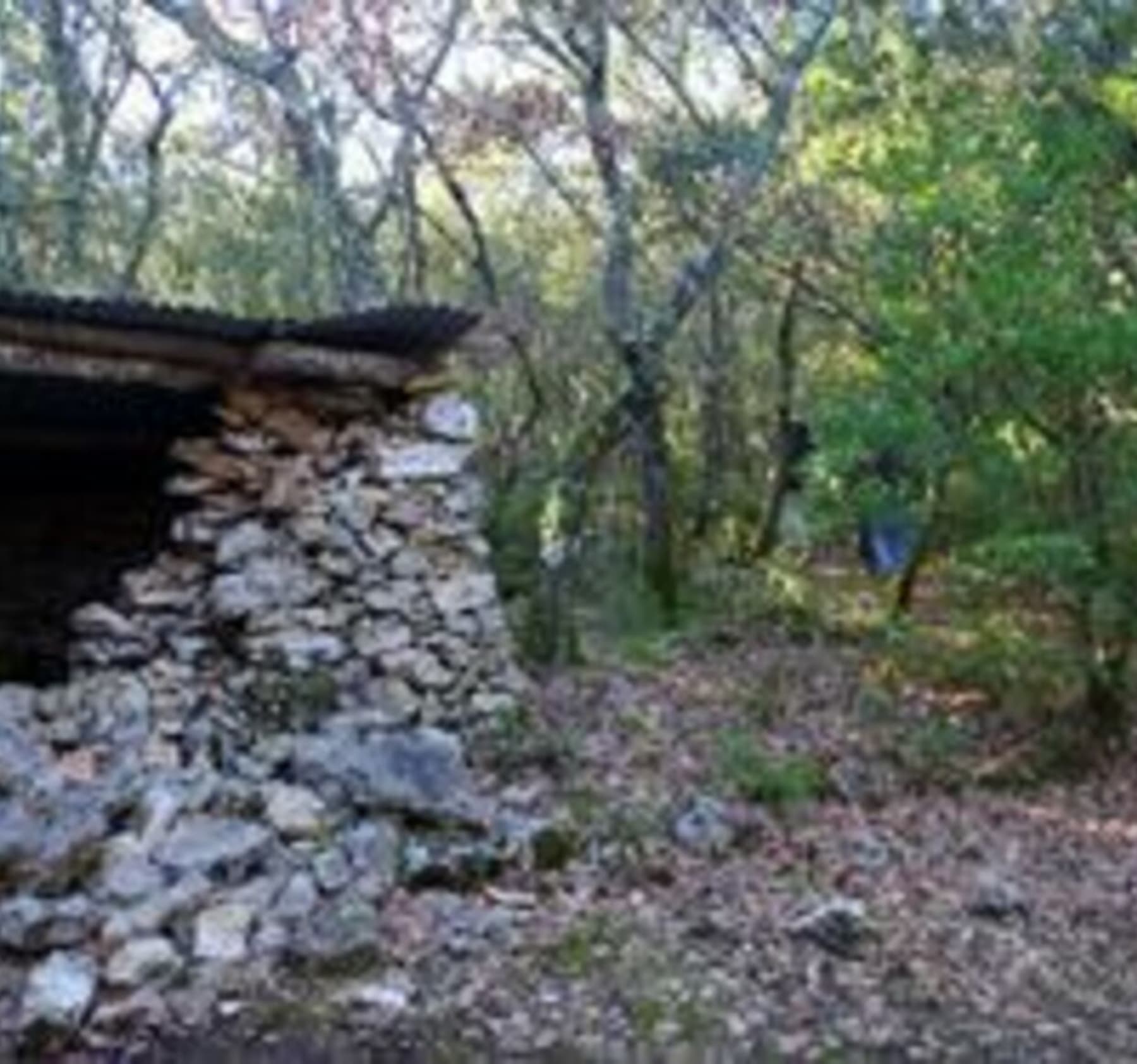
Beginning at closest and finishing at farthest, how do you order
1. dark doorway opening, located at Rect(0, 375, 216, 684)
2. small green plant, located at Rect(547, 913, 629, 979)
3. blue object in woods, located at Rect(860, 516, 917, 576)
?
1. small green plant, located at Rect(547, 913, 629, 979)
2. dark doorway opening, located at Rect(0, 375, 216, 684)
3. blue object in woods, located at Rect(860, 516, 917, 576)

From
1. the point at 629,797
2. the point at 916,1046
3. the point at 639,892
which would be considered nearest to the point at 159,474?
the point at 629,797

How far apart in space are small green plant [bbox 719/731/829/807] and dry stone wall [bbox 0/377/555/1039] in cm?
116

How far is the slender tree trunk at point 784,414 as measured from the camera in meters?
16.8

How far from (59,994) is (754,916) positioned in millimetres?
2752

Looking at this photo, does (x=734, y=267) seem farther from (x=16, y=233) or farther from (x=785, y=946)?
(x=785, y=946)

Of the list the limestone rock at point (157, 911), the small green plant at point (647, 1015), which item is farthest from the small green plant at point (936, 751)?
the limestone rock at point (157, 911)

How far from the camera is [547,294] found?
18.9 m

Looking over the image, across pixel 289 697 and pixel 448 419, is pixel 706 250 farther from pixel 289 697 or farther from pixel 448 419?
pixel 289 697

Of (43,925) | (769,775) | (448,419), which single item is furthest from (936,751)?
(43,925)

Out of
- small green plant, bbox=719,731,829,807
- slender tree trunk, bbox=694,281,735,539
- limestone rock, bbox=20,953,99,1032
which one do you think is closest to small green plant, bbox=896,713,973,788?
small green plant, bbox=719,731,829,807

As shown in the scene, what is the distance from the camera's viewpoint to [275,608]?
10.2 m

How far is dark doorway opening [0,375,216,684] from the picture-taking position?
1127 centimetres

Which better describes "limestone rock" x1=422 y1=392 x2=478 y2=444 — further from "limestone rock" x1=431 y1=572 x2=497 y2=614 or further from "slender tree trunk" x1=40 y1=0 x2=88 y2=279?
"slender tree trunk" x1=40 y1=0 x2=88 y2=279

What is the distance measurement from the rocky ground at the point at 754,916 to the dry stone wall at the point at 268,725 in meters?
0.27
